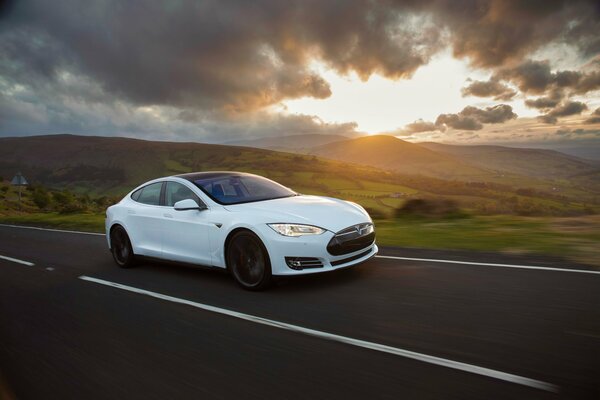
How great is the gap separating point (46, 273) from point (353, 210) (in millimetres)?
5620

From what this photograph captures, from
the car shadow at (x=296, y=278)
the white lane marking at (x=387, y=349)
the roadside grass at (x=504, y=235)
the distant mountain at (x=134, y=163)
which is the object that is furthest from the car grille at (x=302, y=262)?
the distant mountain at (x=134, y=163)

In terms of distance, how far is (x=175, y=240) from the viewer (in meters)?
→ 6.57

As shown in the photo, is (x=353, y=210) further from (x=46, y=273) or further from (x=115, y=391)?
(x=46, y=273)

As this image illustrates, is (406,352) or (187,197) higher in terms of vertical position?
(187,197)

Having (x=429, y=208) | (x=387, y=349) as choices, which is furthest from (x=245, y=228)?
(x=429, y=208)

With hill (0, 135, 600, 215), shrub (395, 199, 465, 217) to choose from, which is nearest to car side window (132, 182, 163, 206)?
shrub (395, 199, 465, 217)

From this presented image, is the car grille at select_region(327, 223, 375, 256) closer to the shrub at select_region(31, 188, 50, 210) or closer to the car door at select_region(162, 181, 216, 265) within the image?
the car door at select_region(162, 181, 216, 265)

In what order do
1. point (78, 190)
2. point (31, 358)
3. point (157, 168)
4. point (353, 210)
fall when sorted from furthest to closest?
point (157, 168), point (78, 190), point (353, 210), point (31, 358)

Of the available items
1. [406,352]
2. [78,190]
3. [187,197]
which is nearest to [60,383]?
[406,352]

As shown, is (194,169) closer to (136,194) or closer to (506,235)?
(136,194)

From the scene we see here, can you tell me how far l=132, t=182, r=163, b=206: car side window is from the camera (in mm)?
7191

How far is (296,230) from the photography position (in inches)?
206

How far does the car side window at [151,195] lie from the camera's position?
7.19 metres

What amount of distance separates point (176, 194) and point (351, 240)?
9.67 ft
